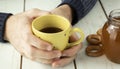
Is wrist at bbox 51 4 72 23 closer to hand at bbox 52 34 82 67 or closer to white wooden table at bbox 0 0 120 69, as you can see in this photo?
white wooden table at bbox 0 0 120 69

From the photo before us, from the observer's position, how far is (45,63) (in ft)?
2.46

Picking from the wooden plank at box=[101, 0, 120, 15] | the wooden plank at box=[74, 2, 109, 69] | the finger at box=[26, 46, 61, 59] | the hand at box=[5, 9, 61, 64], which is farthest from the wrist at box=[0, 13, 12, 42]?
the wooden plank at box=[101, 0, 120, 15]

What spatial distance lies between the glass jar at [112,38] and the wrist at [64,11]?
190 mm

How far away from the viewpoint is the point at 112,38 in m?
0.72

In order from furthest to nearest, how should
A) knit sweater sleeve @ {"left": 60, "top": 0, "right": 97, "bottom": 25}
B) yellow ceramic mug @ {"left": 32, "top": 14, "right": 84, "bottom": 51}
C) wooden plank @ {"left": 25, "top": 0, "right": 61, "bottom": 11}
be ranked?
wooden plank @ {"left": 25, "top": 0, "right": 61, "bottom": 11} → knit sweater sleeve @ {"left": 60, "top": 0, "right": 97, "bottom": 25} → yellow ceramic mug @ {"left": 32, "top": 14, "right": 84, "bottom": 51}

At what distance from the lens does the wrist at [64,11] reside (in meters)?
0.88

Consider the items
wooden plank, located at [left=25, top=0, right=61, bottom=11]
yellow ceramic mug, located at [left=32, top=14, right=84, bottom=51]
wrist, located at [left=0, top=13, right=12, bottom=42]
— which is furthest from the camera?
wooden plank, located at [left=25, top=0, right=61, bottom=11]

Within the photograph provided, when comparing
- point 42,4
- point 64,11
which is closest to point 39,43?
point 64,11

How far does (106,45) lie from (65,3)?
28 centimetres

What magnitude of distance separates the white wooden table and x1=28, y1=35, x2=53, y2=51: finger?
8 cm

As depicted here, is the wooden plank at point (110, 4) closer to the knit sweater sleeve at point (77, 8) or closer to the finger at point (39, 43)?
the knit sweater sleeve at point (77, 8)

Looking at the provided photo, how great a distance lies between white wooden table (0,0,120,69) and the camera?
29.6 inches

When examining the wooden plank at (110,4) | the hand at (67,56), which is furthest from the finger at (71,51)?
the wooden plank at (110,4)

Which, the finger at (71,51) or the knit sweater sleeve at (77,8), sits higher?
the knit sweater sleeve at (77,8)
